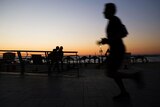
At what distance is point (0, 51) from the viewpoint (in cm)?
1330

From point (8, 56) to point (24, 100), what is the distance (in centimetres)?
842

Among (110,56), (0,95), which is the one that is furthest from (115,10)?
(0,95)

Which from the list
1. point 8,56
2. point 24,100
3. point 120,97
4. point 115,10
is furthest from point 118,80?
point 8,56

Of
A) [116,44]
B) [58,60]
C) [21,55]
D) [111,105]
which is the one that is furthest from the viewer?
[58,60]

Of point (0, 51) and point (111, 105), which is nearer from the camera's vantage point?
point (111, 105)

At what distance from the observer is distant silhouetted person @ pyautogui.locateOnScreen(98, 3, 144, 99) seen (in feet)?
17.5

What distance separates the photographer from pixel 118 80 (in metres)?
5.54

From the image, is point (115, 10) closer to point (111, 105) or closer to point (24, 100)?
point (111, 105)

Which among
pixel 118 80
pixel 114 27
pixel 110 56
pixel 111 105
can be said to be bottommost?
pixel 111 105

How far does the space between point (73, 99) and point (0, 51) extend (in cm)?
852

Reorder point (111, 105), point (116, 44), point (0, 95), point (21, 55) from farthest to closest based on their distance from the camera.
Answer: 1. point (21, 55)
2. point (0, 95)
3. point (116, 44)
4. point (111, 105)

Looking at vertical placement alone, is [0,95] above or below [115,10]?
below

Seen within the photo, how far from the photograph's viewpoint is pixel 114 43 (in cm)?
535

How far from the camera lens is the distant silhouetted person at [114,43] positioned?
5336mm
